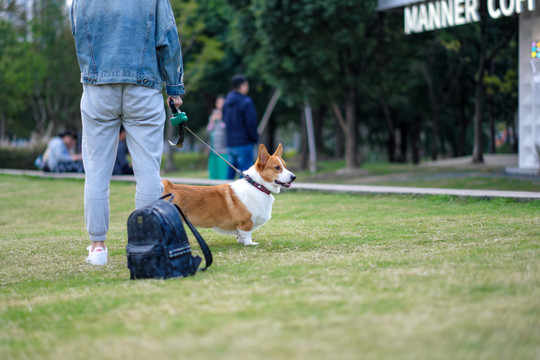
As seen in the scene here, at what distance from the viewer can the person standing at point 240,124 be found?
11.3 m

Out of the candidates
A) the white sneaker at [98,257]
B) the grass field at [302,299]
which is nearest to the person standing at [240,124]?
the grass field at [302,299]

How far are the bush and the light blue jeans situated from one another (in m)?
19.2

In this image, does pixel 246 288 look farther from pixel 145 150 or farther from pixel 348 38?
pixel 348 38

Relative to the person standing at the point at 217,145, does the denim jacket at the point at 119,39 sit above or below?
above

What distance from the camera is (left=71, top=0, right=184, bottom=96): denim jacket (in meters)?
4.63

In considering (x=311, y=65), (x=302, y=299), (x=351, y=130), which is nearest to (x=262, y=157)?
(x=302, y=299)

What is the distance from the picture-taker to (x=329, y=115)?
3581cm

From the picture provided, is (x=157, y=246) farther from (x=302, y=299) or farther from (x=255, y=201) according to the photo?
(x=255, y=201)

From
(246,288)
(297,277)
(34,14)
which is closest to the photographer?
(246,288)

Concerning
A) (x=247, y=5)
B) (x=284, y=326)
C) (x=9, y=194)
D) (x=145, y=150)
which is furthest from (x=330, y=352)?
(x=247, y=5)

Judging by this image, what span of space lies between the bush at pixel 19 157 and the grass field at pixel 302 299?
1754 cm

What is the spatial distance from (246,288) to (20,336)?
48.0 inches

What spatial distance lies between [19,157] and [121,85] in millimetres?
19883

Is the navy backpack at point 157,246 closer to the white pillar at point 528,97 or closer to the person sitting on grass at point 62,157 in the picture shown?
the white pillar at point 528,97
